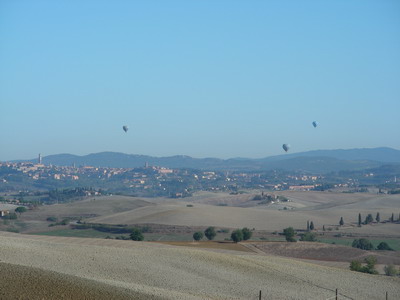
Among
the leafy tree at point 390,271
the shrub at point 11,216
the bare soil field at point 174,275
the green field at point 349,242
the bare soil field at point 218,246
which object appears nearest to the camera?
the bare soil field at point 174,275

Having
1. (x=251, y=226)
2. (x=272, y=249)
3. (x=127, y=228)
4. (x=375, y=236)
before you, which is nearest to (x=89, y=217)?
(x=127, y=228)

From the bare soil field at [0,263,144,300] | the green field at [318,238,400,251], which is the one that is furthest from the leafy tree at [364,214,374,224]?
the bare soil field at [0,263,144,300]

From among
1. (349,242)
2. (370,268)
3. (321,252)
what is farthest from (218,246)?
(349,242)

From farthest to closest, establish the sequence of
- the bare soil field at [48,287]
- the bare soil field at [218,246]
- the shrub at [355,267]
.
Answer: the bare soil field at [218,246]
the shrub at [355,267]
the bare soil field at [48,287]

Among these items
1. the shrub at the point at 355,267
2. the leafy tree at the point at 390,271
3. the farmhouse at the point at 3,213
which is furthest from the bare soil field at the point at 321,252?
the farmhouse at the point at 3,213

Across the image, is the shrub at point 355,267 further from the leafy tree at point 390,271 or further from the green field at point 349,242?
the green field at point 349,242

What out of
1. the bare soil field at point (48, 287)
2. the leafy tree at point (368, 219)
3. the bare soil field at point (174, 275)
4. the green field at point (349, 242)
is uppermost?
the bare soil field at point (48, 287)

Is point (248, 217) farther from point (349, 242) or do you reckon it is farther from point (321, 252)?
point (321, 252)

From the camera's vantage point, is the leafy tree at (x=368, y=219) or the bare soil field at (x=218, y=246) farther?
the leafy tree at (x=368, y=219)

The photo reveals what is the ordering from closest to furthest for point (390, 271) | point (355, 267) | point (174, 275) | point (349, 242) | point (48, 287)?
point (48, 287) < point (174, 275) < point (390, 271) < point (355, 267) < point (349, 242)
